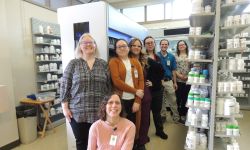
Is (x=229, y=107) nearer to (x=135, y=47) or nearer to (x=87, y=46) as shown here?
(x=135, y=47)

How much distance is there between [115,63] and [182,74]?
187 centimetres

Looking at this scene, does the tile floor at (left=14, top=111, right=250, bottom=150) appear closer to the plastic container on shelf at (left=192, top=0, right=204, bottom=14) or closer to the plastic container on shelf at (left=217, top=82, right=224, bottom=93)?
the plastic container on shelf at (left=217, top=82, right=224, bottom=93)

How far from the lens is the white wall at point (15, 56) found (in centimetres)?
287

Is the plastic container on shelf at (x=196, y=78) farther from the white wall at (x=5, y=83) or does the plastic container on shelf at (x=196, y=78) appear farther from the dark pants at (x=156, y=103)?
the white wall at (x=5, y=83)

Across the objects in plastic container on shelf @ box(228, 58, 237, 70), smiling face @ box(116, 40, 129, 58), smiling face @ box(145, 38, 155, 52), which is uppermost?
smiling face @ box(145, 38, 155, 52)

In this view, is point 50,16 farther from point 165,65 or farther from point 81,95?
point 81,95

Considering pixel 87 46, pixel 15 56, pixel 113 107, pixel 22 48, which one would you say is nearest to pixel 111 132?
pixel 113 107

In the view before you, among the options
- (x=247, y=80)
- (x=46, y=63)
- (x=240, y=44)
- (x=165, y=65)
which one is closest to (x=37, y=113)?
(x=46, y=63)

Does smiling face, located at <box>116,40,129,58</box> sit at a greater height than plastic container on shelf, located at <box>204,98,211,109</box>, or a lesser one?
greater

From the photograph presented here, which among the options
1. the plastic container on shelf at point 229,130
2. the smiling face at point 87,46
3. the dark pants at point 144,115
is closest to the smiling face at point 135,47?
the dark pants at point 144,115

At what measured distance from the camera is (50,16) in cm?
428

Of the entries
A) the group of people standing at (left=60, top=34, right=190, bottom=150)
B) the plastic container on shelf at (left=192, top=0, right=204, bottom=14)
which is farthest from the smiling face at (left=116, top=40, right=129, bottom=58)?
the plastic container on shelf at (left=192, top=0, right=204, bottom=14)

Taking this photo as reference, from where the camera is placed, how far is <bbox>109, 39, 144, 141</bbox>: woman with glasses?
208cm

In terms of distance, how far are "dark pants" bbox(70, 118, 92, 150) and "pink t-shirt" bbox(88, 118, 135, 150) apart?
1.23 feet
